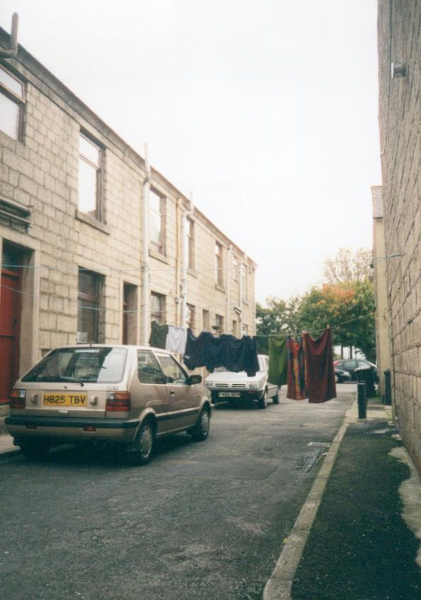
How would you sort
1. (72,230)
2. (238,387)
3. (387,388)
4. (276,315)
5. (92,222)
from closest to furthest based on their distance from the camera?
(72,230) → (92,222) → (387,388) → (238,387) → (276,315)

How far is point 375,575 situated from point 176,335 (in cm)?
1213

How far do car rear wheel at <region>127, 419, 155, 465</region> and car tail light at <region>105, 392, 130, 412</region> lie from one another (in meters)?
0.47

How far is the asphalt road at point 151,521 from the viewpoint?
356 cm

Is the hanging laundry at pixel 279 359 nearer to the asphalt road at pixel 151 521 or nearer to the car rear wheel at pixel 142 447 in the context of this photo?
the asphalt road at pixel 151 521

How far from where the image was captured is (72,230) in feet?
40.7

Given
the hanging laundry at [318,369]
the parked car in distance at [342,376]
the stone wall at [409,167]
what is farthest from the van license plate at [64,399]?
the parked car in distance at [342,376]

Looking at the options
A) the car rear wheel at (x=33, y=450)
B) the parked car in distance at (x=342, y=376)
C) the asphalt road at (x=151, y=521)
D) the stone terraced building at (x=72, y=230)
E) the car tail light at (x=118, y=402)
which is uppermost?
the stone terraced building at (x=72, y=230)

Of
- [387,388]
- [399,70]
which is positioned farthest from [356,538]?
[387,388]

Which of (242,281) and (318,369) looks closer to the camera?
(318,369)

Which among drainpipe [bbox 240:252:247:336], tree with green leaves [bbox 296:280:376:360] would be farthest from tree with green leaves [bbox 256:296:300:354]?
drainpipe [bbox 240:252:247:336]

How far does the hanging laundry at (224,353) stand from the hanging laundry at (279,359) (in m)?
1.03

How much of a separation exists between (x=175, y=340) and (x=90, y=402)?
27.3ft

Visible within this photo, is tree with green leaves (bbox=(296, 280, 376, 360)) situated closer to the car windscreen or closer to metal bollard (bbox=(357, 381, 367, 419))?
metal bollard (bbox=(357, 381, 367, 419))

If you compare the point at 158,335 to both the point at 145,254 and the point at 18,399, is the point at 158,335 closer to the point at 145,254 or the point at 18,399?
the point at 145,254
